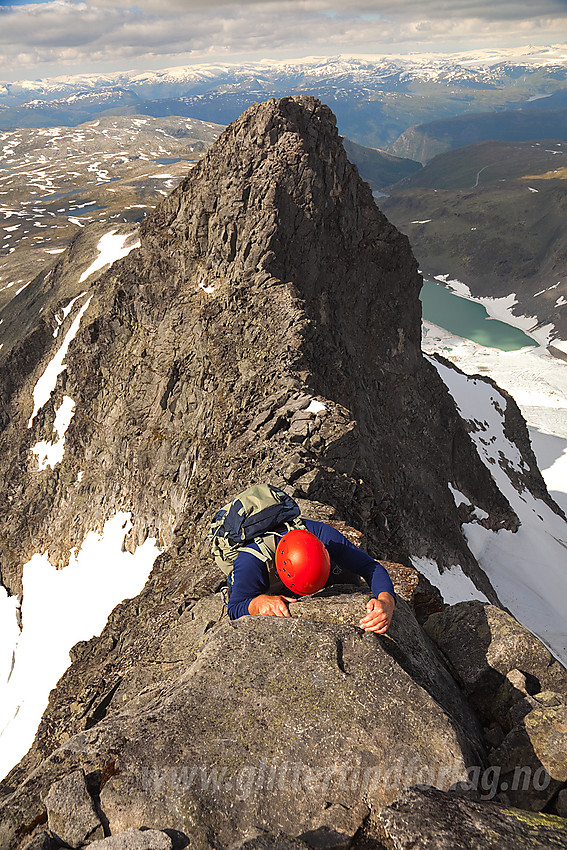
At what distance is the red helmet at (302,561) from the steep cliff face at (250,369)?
11.5m

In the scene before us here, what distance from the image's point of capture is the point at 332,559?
10242 mm

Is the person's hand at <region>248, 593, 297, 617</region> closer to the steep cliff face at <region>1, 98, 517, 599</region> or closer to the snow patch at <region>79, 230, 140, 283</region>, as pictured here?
the steep cliff face at <region>1, 98, 517, 599</region>

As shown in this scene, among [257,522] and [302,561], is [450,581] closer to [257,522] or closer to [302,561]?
[257,522]

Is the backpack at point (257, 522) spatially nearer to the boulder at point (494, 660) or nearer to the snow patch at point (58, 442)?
the boulder at point (494, 660)

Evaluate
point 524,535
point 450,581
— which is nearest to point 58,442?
point 450,581

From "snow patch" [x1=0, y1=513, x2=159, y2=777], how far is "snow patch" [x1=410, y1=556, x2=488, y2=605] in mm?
17705

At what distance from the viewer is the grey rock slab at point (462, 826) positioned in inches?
227

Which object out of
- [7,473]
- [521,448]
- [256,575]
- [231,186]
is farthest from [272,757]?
[521,448]

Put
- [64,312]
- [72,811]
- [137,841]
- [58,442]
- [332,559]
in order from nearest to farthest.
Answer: [137,841]
[72,811]
[332,559]
[58,442]
[64,312]

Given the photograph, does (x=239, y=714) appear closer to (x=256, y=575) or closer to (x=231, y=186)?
(x=256, y=575)

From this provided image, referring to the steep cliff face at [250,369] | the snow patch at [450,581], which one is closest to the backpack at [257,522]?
the steep cliff face at [250,369]

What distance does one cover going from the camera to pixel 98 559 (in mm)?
38281

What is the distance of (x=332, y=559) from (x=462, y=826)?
15.9ft

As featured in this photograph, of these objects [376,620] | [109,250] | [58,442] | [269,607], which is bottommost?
[58,442]
